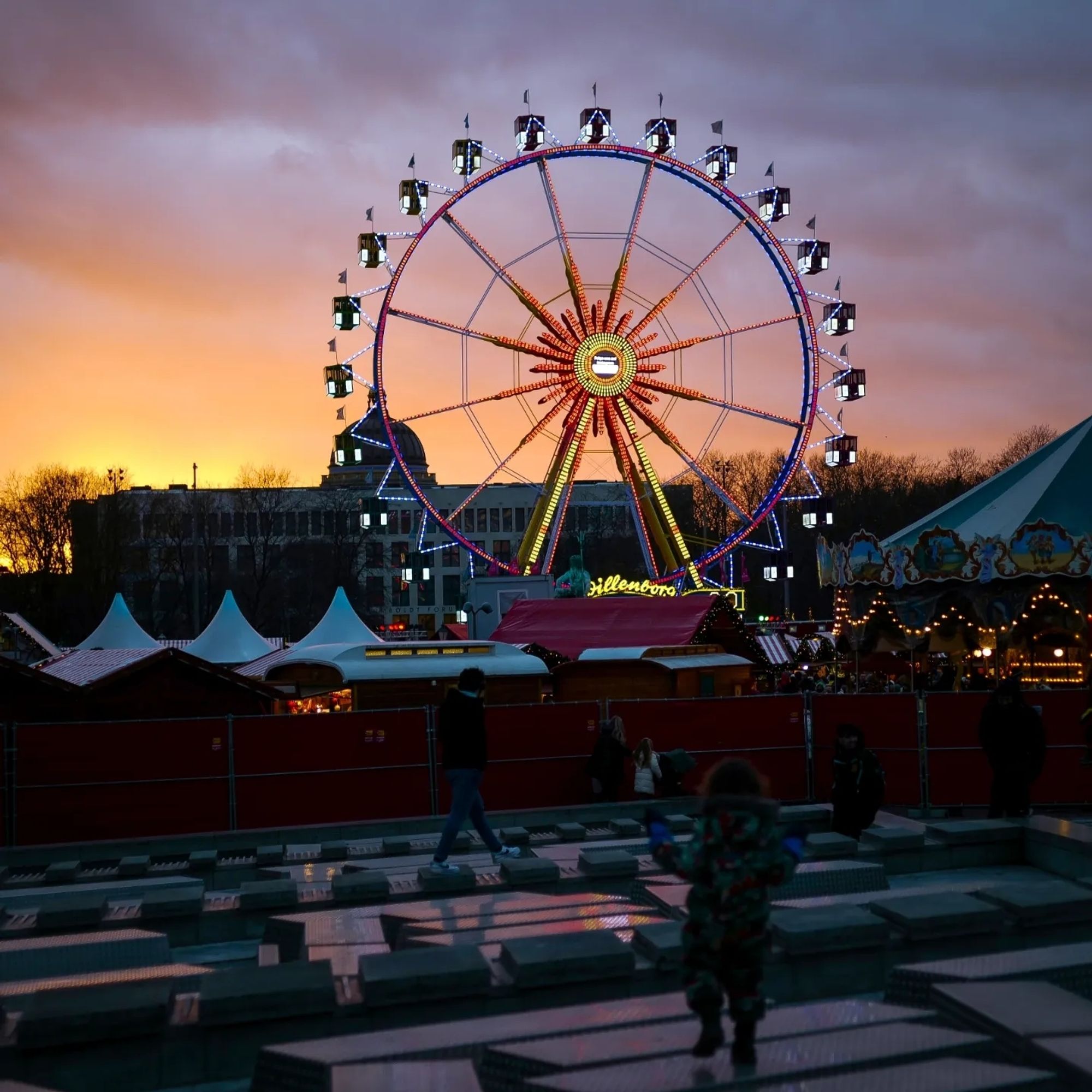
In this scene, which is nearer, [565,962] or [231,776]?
[565,962]

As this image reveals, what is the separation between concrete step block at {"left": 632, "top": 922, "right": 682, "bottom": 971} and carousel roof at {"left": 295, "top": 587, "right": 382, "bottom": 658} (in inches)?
936

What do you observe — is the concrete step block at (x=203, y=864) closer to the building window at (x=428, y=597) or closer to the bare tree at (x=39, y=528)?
the bare tree at (x=39, y=528)

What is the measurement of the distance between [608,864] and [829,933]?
3.17 m

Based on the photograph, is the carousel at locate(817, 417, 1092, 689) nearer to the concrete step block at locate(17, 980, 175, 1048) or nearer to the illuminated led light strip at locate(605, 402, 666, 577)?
the illuminated led light strip at locate(605, 402, 666, 577)

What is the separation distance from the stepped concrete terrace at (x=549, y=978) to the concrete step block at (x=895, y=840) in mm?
22

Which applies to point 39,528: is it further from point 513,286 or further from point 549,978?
point 549,978

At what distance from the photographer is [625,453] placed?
128 ft

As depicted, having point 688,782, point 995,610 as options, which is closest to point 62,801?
point 688,782

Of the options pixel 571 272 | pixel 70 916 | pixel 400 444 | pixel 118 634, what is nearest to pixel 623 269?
pixel 571 272

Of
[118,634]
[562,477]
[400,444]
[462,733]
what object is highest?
[400,444]

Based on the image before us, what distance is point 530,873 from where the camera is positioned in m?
10.4

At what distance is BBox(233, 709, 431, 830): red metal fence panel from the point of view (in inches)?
666

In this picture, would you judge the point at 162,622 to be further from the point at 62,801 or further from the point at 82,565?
the point at 62,801

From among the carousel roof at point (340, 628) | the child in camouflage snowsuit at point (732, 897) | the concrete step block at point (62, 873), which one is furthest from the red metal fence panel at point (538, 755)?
the carousel roof at point (340, 628)
